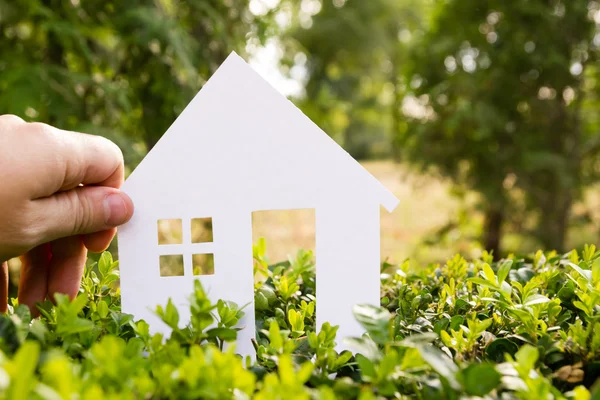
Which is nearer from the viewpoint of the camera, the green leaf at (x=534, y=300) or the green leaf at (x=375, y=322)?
the green leaf at (x=375, y=322)

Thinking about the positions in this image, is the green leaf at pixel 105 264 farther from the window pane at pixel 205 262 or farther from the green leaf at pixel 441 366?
the window pane at pixel 205 262

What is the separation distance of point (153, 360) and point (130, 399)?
310 mm

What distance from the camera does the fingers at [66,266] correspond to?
172cm

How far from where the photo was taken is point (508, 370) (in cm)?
117

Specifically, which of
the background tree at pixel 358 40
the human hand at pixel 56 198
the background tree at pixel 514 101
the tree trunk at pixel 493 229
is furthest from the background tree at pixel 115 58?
the background tree at pixel 358 40

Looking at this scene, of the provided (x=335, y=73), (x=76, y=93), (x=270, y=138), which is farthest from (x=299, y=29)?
(x=270, y=138)

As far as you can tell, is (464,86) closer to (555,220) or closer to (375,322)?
(555,220)

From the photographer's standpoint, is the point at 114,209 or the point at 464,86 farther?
the point at 464,86

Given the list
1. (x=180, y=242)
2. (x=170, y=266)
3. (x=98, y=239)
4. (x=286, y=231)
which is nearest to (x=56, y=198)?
(x=98, y=239)

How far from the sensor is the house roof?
1552 millimetres

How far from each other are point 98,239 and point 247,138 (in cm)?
62

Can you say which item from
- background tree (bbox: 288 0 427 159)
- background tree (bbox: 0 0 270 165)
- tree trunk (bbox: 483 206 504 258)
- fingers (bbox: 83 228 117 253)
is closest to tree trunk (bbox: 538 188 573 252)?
tree trunk (bbox: 483 206 504 258)

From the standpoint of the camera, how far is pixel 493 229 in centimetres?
725

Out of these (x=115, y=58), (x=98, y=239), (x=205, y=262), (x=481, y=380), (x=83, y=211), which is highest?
(x=115, y=58)
